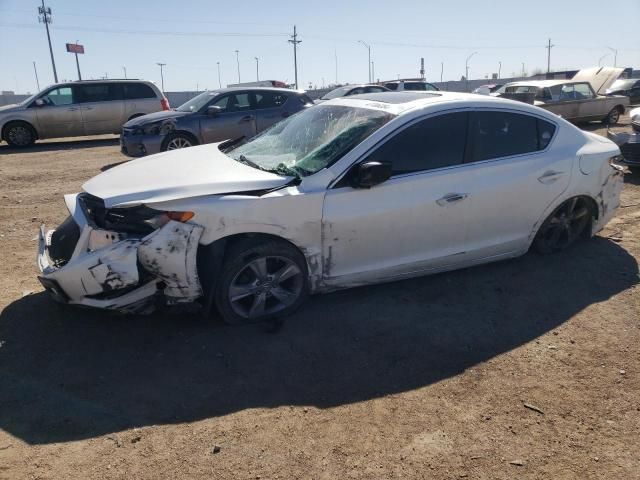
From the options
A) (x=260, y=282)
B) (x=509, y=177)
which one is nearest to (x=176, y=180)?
(x=260, y=282)

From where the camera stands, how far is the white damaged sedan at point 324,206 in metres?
3.35

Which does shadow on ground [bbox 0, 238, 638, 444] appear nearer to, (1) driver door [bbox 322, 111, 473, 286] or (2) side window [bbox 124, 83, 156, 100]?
(1) driver door [bbox 322, 111, 473, 286]

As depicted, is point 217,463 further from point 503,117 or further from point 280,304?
point 503,117

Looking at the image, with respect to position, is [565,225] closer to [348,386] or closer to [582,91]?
[348,386]

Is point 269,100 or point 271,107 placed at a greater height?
point 269,100

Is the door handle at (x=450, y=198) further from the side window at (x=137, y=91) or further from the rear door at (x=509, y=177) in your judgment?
the side window at (x=137, y=91)

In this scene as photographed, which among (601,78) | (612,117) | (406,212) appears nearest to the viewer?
(406,212)

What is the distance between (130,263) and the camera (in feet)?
10.6

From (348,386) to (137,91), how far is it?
45.1 ft

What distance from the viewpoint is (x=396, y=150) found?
3.88 meters

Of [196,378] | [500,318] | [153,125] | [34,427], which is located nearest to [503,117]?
[500,318]

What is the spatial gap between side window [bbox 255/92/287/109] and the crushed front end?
7.90m

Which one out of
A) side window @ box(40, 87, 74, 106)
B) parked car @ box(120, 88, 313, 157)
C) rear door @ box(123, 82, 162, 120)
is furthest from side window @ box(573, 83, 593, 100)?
side window @ box(40, 87, 74, 106)

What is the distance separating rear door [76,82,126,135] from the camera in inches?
555
